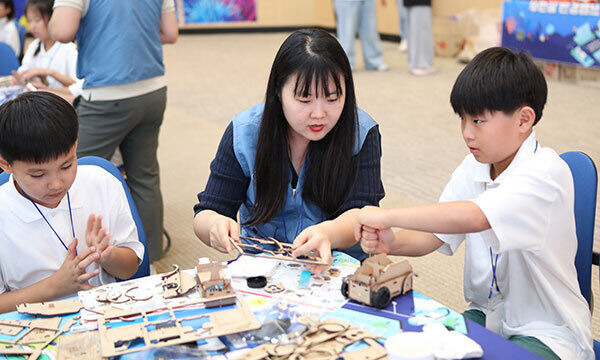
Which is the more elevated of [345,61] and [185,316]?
[345,61]

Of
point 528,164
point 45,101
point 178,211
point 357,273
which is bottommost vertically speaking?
point 178,211

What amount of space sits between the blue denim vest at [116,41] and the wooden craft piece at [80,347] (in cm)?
171

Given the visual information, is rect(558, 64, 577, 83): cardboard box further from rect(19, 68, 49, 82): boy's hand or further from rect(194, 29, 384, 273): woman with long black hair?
rect(194, 29, 384, 273): woman with long black hair

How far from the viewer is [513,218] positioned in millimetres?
1372

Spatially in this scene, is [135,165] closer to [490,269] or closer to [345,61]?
[345,61]

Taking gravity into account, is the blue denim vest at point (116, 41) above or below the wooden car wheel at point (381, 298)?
above

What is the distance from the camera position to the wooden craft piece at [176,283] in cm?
139

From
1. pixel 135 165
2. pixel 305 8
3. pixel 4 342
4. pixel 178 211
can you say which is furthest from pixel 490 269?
pixel 305 8

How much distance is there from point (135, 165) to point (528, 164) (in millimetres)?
2034

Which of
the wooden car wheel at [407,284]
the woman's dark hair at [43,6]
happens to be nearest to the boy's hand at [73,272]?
the wooden car wheel at [407,284]

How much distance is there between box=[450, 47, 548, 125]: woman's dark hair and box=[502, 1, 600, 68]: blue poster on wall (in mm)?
4273

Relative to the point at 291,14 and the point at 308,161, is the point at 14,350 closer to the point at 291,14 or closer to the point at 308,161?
the point at 308,161

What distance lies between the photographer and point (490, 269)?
1625 mm

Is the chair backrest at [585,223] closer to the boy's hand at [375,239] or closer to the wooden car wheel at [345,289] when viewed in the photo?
the boy's hand at [375,239]
